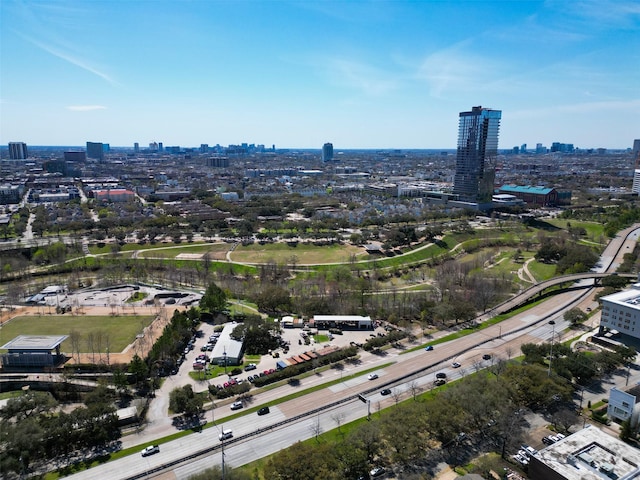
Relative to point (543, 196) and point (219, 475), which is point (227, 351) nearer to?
point (219, 475)

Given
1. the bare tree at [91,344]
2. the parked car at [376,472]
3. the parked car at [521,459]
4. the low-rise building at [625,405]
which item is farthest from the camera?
the bare tree at [91,344]

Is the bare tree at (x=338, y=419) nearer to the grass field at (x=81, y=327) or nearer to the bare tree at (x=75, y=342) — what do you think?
the grass field at (x=81, y=327)

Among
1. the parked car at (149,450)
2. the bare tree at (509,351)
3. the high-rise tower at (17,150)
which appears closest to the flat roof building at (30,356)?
the parked car at (149,450)

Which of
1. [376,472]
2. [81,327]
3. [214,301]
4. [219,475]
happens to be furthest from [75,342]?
[376,472]

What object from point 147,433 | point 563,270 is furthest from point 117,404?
point 563,270

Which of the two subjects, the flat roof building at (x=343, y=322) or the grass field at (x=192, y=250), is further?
the grass field at (x=192, y=250)

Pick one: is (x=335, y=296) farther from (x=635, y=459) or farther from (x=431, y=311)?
(x=635, y=459)
